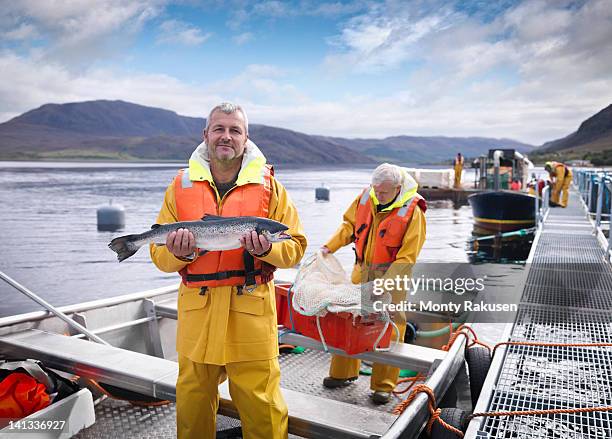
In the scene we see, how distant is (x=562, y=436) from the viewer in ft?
9.94

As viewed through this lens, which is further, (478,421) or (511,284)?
(511,284)

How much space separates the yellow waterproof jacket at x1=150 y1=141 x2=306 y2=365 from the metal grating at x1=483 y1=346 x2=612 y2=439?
62.9 inches

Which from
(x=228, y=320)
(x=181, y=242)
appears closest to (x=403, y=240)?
(x=228, y=320)

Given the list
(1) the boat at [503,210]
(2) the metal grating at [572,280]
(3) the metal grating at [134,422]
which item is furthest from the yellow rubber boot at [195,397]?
(1) the boat at [503,210]

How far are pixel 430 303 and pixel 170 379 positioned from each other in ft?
12.3

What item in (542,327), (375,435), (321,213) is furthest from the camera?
(321,213)

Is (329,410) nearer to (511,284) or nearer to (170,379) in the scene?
(170,379)

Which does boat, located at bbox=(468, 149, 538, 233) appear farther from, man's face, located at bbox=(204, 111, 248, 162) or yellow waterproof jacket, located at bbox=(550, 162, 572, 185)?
man's face, located at bbox=(204, 111, 248, 162)

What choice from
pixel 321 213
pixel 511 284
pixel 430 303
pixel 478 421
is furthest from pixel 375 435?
pixel 321 213

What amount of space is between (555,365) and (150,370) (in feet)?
10.5

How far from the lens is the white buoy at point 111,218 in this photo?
88.9ft

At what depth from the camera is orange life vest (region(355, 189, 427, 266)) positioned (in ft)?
14.8

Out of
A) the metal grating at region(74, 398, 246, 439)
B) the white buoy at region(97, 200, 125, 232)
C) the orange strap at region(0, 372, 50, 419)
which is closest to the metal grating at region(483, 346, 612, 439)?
the metal grating at region(74, 398, 246, 439)

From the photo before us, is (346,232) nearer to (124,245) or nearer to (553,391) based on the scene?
(553,391)
